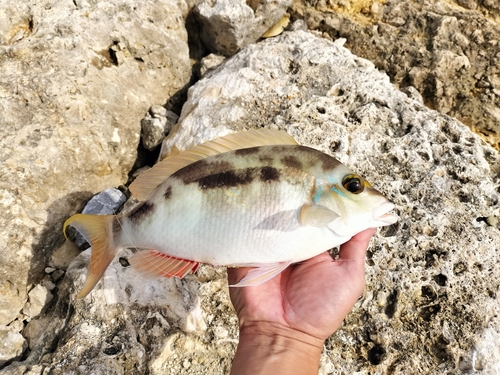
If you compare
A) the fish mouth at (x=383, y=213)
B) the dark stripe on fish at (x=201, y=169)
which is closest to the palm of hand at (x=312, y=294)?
the fish mouth at (x=383, y=213)

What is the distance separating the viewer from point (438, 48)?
12.8ft

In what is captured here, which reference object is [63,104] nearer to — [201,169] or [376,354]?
[201,169]

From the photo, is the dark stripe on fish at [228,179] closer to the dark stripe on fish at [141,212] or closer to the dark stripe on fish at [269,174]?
the dark stripe on fish at [269,174]

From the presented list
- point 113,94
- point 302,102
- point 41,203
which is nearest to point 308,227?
point 302,102

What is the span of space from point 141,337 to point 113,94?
2.23 meters

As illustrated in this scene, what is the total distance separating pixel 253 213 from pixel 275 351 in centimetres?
81

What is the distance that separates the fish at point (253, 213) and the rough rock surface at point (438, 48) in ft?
8.47

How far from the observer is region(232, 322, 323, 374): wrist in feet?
6.48

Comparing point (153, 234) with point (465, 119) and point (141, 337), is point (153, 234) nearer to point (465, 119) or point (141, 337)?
point (141, 337)

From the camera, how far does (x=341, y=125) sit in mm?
2975

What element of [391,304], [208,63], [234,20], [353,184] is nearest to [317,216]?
[353,184]

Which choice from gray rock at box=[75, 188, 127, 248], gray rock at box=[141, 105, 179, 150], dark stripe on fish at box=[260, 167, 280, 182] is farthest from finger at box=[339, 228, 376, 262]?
gray rock at box=[141, 105, 179, 150]

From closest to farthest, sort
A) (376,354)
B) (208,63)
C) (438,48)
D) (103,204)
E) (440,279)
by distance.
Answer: (376,354)
(440,279)
(103,204)
(438,48)
(208,63)

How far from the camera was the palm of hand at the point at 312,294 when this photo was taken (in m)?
2.01
